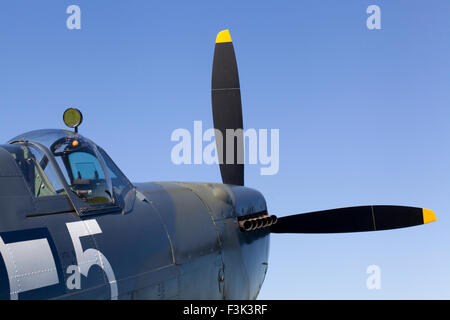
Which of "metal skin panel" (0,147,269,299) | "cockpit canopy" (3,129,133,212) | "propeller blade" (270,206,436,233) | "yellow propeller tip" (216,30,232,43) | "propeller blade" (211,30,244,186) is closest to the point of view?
"metal skin panel" (0,147,269,299)

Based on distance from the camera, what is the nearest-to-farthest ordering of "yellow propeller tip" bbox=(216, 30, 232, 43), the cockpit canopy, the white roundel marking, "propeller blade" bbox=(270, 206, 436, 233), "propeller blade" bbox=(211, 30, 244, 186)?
1. the white roundel marking
2. the cockpit canopy
3. "propeller blade" bbox=(270, 206, 436, 233)
4. "propeller blade" bbox=(211, 30, 244, 186)
5. "yellow propeller tip" bbox=(216, 30, 232, 43)

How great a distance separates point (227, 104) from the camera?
1231 cm

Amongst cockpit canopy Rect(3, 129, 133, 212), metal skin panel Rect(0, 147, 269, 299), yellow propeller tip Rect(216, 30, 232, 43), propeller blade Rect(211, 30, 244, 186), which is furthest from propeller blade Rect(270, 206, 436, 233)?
cockpit canopy Rect(3, 129, 133, 212)

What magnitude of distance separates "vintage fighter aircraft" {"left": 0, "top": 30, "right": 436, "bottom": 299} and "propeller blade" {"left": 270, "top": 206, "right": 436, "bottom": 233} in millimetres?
1527

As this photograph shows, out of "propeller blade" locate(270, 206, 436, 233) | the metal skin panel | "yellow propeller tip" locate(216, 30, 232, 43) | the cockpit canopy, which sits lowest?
"propeller blade" locate(270, 206, 436, 233)

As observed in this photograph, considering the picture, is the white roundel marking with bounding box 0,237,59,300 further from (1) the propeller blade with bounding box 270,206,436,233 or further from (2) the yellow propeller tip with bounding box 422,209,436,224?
(2) the yellow propeller tip with bounding box 422,209,436,224

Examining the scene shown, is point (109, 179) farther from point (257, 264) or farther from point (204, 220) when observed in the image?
point (257, 264)

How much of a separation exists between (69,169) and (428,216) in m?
8.06

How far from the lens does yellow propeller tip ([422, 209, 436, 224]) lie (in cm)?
1094

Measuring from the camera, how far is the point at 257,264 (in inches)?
374

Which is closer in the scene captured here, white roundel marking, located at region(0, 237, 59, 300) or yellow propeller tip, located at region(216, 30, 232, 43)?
white roundel marking, located at region(0, 237, 59, 300)

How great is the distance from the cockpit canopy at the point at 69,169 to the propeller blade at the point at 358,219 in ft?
17.0
